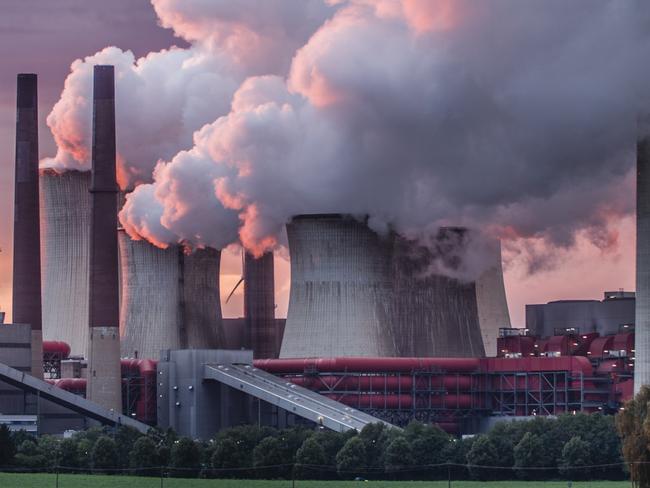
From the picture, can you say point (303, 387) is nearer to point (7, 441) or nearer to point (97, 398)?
point (97, 398)

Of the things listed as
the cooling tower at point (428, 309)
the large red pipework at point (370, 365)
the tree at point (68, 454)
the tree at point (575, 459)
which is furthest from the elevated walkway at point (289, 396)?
the tree at point (575, 459)

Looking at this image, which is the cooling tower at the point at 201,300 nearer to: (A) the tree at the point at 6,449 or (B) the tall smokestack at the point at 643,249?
(A) the tree at the point at 6,449

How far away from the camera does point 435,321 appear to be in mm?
99812

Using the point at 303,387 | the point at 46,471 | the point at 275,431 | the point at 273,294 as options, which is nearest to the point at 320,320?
the point at 303,387

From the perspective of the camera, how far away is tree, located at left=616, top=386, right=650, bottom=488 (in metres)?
65.0

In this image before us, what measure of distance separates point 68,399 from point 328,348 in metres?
10.3

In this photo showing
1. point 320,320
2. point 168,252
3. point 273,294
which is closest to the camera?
point 320,320

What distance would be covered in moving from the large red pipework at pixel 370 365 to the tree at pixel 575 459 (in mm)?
18012

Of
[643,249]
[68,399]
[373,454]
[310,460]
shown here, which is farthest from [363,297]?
[310,460]

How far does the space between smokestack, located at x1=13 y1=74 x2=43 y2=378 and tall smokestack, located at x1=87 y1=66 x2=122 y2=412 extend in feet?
15.5

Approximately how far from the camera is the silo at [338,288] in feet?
315

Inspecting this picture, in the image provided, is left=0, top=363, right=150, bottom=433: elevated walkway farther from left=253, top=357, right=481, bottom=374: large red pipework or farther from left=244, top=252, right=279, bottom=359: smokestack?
left=244, top=252, right=279, bottom=359: smokestack

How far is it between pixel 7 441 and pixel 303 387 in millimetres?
18862

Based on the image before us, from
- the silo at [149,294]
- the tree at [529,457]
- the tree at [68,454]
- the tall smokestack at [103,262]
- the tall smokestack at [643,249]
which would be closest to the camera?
the tree at [529,457]
